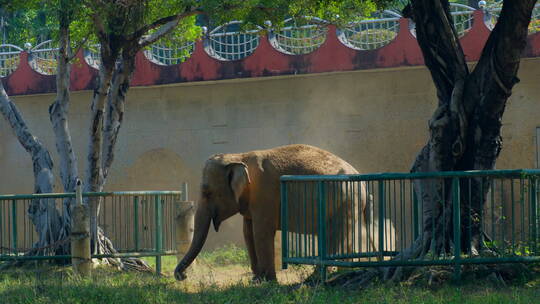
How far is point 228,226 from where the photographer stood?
727 inches

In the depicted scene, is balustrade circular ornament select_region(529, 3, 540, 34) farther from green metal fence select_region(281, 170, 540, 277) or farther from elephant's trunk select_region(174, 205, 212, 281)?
elephant's trunk select_region(174, 205, 212, 281)

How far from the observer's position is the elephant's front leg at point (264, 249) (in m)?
11.4

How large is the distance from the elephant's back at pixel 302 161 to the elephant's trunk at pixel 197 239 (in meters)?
1.17

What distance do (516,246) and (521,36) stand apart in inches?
95.4

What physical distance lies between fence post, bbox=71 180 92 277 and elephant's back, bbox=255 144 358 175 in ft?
8.59

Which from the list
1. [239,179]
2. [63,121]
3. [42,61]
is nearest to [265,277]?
[239,179]

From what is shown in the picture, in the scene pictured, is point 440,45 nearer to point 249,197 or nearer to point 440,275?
point 440,275

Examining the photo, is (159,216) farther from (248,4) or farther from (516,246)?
(516,246)

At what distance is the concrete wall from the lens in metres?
17.0

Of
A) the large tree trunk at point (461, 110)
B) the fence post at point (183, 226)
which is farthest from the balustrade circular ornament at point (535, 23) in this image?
the fence post at point (183, 226)

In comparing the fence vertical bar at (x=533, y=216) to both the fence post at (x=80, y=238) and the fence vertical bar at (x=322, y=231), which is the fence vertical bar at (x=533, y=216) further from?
the fence post at (x=80, y=238)

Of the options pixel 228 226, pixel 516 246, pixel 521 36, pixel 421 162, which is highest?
pixel 521 36

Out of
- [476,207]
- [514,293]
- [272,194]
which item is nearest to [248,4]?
[272,194]

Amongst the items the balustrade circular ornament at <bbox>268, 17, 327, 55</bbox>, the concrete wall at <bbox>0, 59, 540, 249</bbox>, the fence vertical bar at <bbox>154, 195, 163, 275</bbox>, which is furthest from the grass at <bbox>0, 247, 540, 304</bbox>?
the balustrade circular ornament at <bbox>268, 17, 327, 55</bbox>
